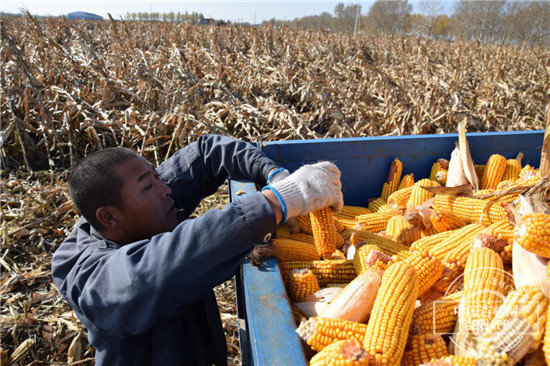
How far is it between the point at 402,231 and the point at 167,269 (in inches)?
67.7

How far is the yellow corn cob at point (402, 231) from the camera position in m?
2.49

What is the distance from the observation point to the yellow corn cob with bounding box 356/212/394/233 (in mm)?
2713

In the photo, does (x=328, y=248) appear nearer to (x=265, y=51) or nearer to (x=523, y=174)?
(x=523, y=174)

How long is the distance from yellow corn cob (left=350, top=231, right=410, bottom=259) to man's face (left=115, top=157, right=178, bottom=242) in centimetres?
108

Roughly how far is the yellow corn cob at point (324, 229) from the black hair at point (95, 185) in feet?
3.36

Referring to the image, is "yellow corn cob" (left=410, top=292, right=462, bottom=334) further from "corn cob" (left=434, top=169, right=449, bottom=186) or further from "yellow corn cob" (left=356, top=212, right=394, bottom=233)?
"corn cob" (left=434, top=169, right=449, bottom=186)

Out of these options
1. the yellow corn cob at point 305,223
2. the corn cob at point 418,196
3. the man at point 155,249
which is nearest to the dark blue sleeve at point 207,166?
the man at point 155,249

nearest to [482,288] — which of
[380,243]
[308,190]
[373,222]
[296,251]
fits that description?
[380,243]

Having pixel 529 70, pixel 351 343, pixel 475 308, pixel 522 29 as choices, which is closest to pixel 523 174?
pixel 475 308

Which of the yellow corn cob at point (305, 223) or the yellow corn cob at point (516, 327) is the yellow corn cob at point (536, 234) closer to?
the yellow corn cob at point (516, 327)

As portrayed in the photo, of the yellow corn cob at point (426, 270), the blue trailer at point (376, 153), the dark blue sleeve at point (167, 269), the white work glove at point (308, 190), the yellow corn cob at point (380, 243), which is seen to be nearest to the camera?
the dark blue sleeve at point (167, 269)

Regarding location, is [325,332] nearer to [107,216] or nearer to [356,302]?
[356,302]

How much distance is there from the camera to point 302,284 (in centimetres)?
183

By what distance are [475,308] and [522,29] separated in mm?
40394
